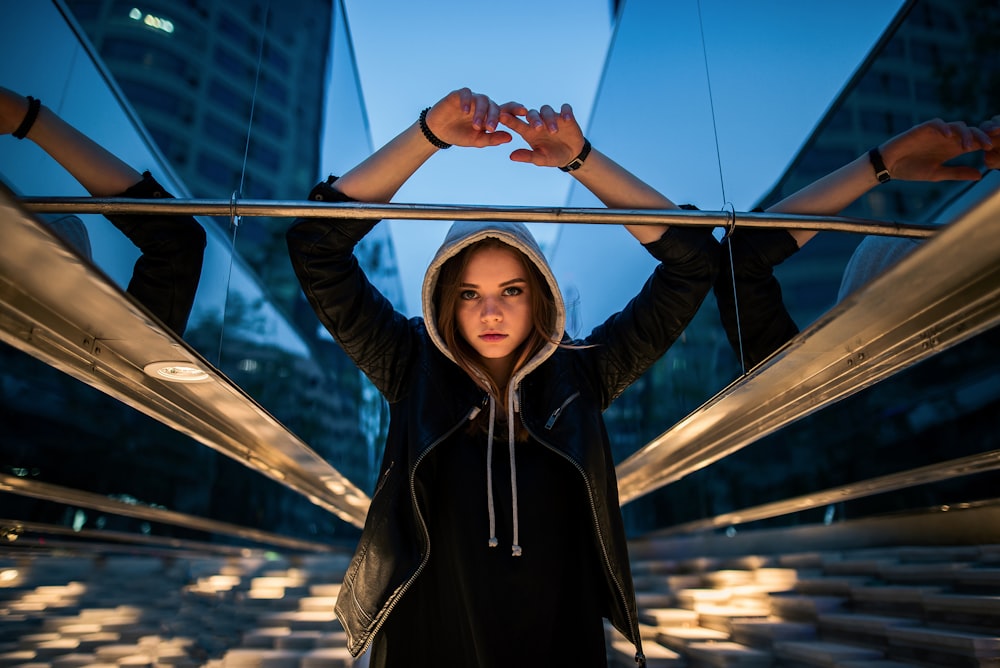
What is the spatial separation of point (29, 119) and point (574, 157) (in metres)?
0.95

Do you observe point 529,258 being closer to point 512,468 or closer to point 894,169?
point 512,468

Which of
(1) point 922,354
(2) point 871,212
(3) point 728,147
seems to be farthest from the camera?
(3) point 728,147

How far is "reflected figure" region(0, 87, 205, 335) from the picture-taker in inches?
43.2

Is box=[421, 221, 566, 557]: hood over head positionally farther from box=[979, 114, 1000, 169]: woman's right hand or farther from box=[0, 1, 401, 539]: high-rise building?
box=[979, 114, 1000, 169]: woman's right hand

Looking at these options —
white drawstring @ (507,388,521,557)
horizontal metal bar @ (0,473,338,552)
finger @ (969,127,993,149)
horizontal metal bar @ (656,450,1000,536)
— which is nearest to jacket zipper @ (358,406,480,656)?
white drawstring @ (507,388,521,557)

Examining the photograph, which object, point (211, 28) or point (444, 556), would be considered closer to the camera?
point (444, 556)

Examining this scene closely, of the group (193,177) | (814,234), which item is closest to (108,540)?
(193,177)

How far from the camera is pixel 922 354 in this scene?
1382 mm

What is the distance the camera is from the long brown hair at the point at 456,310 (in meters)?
1.58

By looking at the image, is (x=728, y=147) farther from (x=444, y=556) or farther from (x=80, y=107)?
(x=80, y=107)

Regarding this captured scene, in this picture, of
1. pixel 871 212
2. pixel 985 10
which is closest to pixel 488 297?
pixel 871 212

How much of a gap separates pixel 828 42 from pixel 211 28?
2.15 metres

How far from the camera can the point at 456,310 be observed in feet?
5.27

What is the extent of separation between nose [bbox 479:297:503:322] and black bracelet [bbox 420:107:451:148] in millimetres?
393
